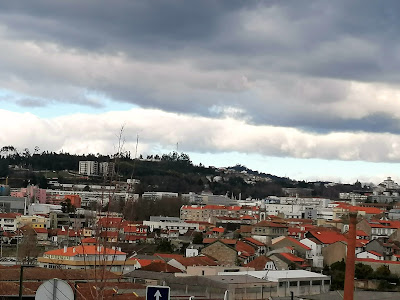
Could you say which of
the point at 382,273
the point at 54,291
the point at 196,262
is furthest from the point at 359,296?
the point at 54,291

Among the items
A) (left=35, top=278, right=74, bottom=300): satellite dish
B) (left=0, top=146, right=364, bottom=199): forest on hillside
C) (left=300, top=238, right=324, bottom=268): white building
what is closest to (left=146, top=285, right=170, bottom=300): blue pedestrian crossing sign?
(left=35, top=278, right=74, bottom=300): satellite dish

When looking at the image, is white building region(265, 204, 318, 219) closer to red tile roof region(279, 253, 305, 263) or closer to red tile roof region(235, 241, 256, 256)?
red tile roof region(235, 241, 256, 256)

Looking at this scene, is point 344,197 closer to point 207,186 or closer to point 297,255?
point 207,186

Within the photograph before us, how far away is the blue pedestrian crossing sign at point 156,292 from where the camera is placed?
7.41 m

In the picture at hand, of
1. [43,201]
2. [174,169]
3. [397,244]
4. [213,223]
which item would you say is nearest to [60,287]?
[397,244]

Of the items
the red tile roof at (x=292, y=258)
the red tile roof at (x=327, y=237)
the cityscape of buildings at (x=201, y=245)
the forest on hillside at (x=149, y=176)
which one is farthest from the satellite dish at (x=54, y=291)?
the forest on hillside at (x=149, y=176)

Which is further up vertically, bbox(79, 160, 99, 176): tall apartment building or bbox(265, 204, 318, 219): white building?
bbox(79, 160, 99, 176): tall apartment building

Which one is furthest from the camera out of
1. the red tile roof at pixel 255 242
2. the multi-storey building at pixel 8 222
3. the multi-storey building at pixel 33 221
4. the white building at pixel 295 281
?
the multi-storey building at pixel 33 221

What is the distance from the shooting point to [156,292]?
745 cm

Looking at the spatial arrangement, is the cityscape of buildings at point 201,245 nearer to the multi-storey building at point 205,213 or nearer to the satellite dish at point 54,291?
the multi-storey building at point 205,213

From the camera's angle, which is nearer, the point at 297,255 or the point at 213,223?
the point at 297,255

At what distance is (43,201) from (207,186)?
6777cm

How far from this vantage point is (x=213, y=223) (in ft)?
282

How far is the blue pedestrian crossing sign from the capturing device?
7.41 m
